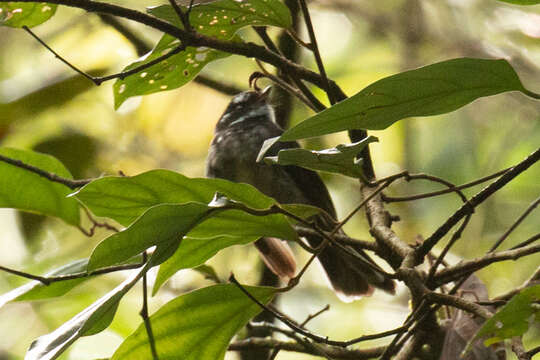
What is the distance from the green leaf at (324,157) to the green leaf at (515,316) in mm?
313

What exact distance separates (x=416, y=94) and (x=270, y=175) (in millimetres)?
1954

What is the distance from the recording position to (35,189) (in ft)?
→ 5.78

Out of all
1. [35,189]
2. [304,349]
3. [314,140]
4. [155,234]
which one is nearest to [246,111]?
[314,140]

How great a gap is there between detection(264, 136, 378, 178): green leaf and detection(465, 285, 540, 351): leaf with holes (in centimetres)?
31

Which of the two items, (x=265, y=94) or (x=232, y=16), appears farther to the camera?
(x=265, y=94)

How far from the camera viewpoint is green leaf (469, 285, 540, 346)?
1.00 m

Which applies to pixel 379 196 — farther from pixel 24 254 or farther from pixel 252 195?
pixel 24 254

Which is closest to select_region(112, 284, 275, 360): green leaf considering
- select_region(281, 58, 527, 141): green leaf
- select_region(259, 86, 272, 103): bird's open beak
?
select_region(281, 58, 527, 141): green leaf

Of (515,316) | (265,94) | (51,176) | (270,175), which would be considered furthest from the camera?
(265,94)

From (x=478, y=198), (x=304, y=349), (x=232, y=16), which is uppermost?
(x=232, y=16)

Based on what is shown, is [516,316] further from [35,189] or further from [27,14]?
[35,189]

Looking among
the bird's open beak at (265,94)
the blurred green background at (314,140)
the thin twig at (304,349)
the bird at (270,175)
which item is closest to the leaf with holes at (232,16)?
the thin twig at (304,349)

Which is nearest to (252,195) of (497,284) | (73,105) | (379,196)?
(379,196)

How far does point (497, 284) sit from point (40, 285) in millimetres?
2422
